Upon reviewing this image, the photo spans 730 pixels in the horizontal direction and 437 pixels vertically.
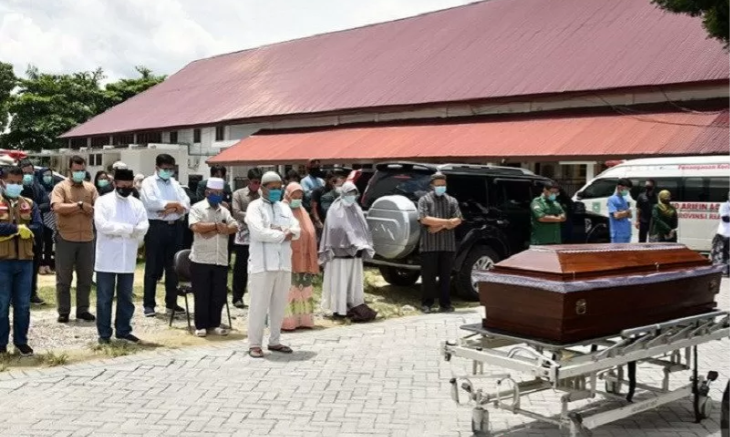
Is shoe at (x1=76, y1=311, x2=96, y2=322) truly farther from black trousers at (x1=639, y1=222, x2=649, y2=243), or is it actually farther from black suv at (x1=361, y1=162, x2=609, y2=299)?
black trousers at (x1=639, y1=222, x2=649, y2=243)

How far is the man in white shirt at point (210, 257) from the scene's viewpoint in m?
8.69

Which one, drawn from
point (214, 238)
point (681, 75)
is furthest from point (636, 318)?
point (681, 75)

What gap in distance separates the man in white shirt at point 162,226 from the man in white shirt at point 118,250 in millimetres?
1362

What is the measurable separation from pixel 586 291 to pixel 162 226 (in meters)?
6.14

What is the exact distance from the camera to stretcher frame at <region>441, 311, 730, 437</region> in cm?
487

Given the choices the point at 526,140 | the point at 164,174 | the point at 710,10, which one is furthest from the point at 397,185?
the point at 526,140

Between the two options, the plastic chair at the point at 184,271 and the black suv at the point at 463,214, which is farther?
the black suv at the point at 463,214

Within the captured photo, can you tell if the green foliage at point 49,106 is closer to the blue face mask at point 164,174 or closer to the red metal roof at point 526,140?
the red metal roof at point 526,140

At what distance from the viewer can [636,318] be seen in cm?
539

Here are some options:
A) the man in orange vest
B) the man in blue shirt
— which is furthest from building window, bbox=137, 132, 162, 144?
the man in orange vest

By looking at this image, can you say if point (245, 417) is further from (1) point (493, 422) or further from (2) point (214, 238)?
(2) point (214, 238)

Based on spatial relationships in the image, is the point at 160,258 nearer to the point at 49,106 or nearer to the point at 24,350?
the point at 24,350

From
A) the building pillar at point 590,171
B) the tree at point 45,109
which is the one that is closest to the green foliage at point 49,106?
the tree at point 45,109

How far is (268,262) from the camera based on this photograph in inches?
301
